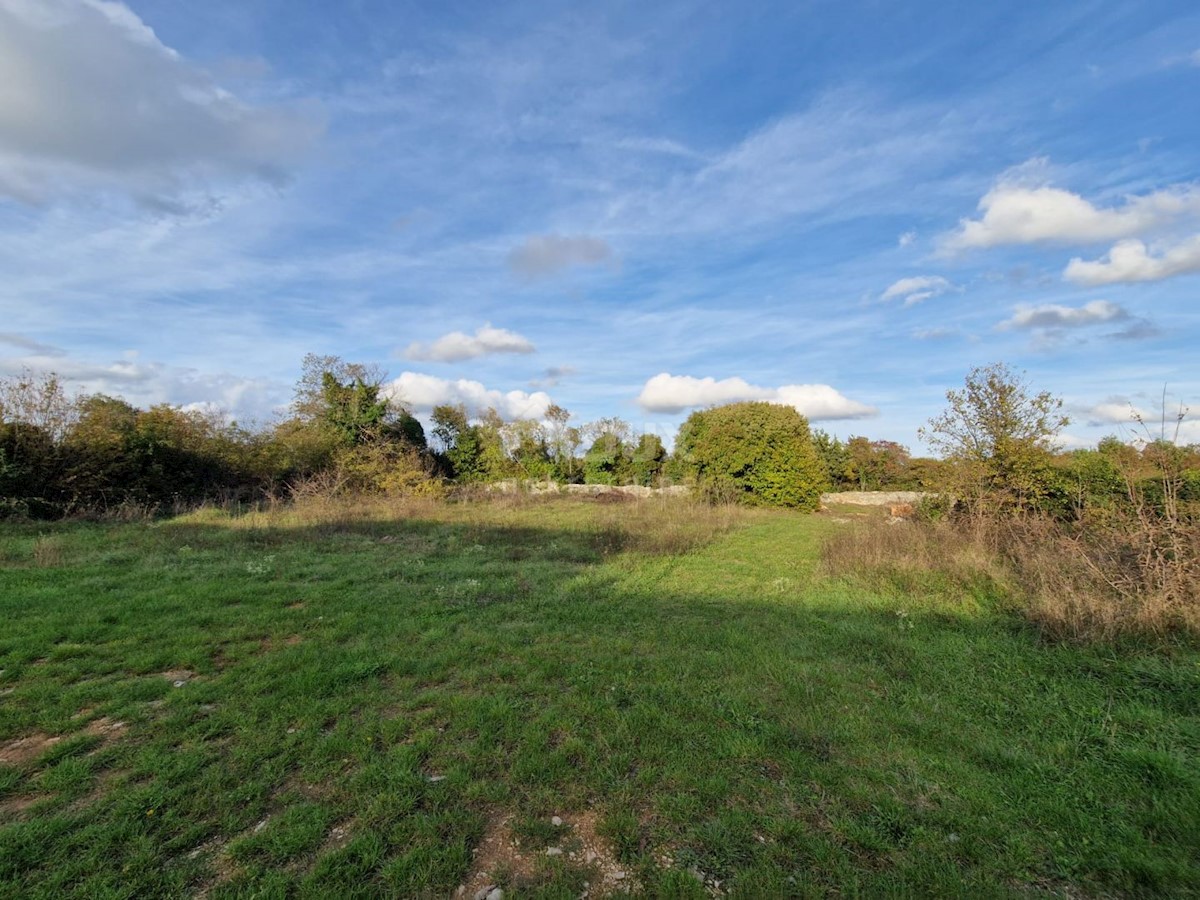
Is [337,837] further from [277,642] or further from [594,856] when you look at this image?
[277,642]

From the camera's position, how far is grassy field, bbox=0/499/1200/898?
7.02 ft

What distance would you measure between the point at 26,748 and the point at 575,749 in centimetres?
321

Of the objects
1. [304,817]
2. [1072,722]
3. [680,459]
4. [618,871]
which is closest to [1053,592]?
[1072,722]

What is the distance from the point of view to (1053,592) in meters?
5.08

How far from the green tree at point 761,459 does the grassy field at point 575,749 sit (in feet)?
40.8

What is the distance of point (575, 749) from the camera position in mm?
2984

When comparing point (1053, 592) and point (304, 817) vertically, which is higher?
point (1053, 592)

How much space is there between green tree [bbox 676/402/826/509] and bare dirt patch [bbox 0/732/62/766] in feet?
54.9

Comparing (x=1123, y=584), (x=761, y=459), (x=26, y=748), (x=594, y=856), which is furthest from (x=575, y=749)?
(x=761, y=459)

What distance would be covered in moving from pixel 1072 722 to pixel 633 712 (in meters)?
2.93

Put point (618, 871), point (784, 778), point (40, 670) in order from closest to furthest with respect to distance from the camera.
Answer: point (618, 871) → point (784, 778) → point (40, 670)

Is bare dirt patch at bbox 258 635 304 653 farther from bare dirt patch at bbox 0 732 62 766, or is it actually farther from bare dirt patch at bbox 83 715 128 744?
bare dirt patch at bbox 0 732 62 766

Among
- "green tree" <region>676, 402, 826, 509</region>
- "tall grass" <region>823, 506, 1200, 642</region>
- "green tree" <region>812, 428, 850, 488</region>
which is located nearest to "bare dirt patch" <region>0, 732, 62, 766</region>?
"tall grass" <region>823, 506, 1200, 642</region>

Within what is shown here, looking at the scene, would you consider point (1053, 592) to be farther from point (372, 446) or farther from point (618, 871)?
point (372, 446)
